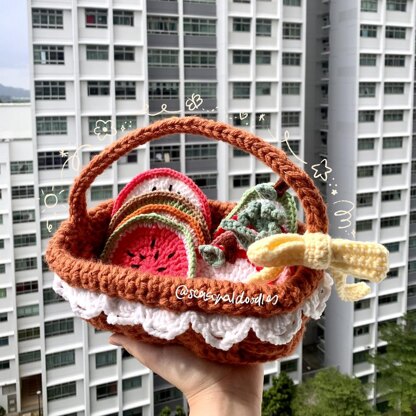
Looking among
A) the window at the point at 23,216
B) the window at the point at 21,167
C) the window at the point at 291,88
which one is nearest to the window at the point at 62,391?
the window at the point at 23,216

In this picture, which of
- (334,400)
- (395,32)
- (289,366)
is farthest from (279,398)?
(395,32)

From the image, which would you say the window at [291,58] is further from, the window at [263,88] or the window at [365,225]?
the window at [365,225]

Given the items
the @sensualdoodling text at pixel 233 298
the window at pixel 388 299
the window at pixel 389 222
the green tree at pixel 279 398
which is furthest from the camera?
the window at pixel 388 299

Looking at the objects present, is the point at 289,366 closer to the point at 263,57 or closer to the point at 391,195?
the point at 391,195

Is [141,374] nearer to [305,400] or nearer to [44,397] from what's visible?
[44,397]

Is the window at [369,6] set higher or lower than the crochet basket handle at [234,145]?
higher

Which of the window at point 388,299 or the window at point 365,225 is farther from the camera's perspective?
the window at point 388,299

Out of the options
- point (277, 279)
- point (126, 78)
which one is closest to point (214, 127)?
point (277, 279)
